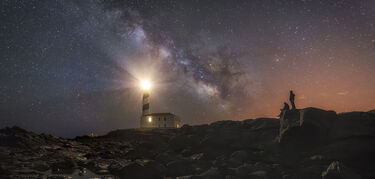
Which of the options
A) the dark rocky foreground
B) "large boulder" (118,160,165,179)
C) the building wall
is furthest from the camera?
the building wall

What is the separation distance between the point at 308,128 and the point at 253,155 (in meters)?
5.80

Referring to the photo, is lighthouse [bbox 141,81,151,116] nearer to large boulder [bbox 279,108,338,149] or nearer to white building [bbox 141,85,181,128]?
white building [bbox 141,85,181,128]

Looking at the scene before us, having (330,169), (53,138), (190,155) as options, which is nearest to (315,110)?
(330,169)

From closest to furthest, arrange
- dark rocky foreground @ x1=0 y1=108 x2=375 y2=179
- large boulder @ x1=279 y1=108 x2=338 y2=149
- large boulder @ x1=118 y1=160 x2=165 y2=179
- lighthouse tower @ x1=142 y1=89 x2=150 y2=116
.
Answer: large boulder @ x1=118 y1=160 x2=165 y2=179 < dark rocky foreground @ x1=0 y1=108 x2=375 y2=179 < large boulder @ x1=279 y1=108 x2=338 y2=149 < lighthouse tower @ x1=142 y1=89 x2=150 y2=116

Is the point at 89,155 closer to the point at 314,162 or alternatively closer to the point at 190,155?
the point at 190,155

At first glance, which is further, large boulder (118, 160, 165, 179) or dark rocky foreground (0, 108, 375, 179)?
dark rocky foreground (0, 108, 375, 179)

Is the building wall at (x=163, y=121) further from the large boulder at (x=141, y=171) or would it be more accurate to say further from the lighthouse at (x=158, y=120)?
the large boulder at (x=141, y=171)

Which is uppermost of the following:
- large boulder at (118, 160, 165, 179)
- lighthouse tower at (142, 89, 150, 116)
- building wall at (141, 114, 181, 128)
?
lighthouse tower at (142, 89, 150, 116)

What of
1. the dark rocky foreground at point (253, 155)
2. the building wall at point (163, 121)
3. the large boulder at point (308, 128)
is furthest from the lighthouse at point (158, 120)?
the large boulder at point (308, 128)

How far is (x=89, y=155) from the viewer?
25.8m

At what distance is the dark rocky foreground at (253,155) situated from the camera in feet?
55.4

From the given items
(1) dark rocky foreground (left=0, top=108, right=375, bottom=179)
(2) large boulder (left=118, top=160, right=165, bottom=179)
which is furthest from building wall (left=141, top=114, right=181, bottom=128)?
(2) large boulder (left=118, top=160, right=165, bottom=179)

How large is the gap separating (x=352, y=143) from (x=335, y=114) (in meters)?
3.36

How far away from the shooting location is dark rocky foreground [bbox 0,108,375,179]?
1689 cm
